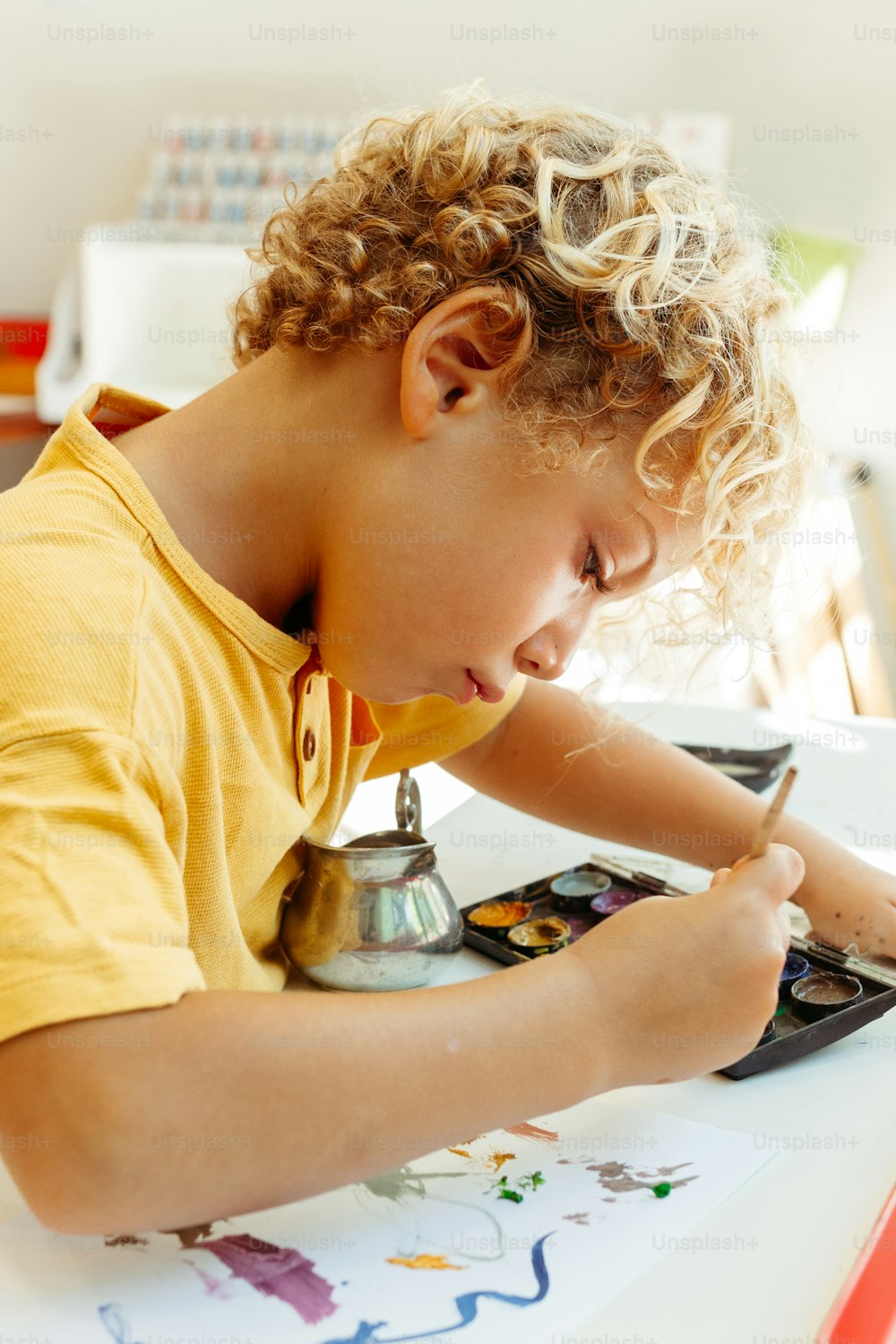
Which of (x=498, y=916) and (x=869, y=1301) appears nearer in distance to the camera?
(x=869, y=1301)

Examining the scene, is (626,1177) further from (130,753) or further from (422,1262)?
(130,753)

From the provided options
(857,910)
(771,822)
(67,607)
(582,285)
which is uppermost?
(582,285)

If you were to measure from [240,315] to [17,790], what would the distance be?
1.29ft

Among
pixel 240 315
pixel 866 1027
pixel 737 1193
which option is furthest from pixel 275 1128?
pixel 240 315

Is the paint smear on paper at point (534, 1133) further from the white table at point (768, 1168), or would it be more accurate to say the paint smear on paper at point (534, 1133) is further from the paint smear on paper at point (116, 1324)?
the paint smear on paper at point (116, 1324)

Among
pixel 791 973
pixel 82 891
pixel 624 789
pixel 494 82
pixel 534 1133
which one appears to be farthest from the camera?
pixel 494 82

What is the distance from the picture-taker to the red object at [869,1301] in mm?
393

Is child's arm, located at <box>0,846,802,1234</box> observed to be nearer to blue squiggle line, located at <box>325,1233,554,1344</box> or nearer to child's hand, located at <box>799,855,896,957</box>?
blue squiggle line, located at <box>325,1233,554,1344</box>

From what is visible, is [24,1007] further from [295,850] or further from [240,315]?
[240,315]

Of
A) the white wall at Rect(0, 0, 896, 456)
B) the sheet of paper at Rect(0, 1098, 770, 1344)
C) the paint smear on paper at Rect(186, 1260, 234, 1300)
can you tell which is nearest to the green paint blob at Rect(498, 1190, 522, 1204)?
the sheet of paper at Rect(0, 1098, 770, 1344)

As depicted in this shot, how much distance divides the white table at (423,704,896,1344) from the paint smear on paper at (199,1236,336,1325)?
3.3 inches

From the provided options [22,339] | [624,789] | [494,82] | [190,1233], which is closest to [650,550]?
[624,789]

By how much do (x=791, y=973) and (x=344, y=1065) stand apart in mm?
277

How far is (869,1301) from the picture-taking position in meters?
0.41
